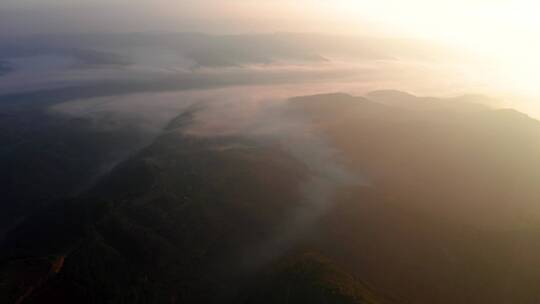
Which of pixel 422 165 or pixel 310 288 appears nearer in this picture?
pixel 310 288

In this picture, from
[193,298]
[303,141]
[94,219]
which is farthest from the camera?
[303,141]

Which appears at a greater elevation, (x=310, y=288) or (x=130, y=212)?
(x=310, y=288)

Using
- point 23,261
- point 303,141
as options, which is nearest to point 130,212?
point 23,261

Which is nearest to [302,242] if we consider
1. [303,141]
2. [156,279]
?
[156,279]

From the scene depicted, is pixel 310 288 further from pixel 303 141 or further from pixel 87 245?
pixel 303 141

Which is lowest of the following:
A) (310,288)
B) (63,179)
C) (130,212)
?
(63,179)

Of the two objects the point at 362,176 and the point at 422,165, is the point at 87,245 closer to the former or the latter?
the point at 362,176

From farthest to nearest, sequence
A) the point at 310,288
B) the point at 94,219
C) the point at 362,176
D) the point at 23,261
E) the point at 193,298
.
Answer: the point at 362,176, the point at 94,219, the point at 23,261, the point at 193,298, the point at 310,288

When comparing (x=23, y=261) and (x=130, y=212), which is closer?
(x=23, y=261)

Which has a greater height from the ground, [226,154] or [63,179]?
[226,154]
